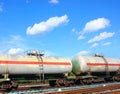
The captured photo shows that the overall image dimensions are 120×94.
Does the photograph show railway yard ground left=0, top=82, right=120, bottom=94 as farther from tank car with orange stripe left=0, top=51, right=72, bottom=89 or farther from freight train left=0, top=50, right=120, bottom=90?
tank car with orange stripe left=0, top=51, right=72, bottom=89

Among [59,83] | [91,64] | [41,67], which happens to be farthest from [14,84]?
[91,64]

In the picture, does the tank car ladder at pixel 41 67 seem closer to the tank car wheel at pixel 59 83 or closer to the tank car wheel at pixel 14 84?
the tank car wheel at pixel 59 83

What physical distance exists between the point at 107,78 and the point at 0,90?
17226 mm

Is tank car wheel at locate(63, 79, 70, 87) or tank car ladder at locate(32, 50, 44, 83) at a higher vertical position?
tank car ladder at locate(32, 50, 44, 83)

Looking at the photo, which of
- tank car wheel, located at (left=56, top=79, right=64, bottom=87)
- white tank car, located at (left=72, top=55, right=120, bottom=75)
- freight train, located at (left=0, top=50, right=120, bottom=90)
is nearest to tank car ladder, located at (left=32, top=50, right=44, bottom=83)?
freight train, located at (left=0, top=50, right=120, bottom=90)

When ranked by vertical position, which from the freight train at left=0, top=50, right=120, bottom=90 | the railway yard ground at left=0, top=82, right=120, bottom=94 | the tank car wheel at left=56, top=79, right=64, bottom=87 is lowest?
the railway yard ground at left=0, top=82, right=120, bottom=94

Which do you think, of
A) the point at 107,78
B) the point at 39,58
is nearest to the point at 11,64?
the point at 39,58

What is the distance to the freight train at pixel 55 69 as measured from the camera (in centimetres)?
2473

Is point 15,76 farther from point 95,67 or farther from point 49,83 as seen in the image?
point 95,67

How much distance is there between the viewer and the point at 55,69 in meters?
28.2

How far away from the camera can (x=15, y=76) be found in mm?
25750

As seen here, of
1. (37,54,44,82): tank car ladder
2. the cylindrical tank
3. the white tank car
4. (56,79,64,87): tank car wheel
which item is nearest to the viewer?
the cylindrical tank

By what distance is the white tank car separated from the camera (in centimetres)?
3180

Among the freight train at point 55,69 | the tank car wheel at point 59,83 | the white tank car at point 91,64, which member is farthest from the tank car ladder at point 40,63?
the white tank car at point 91,64
